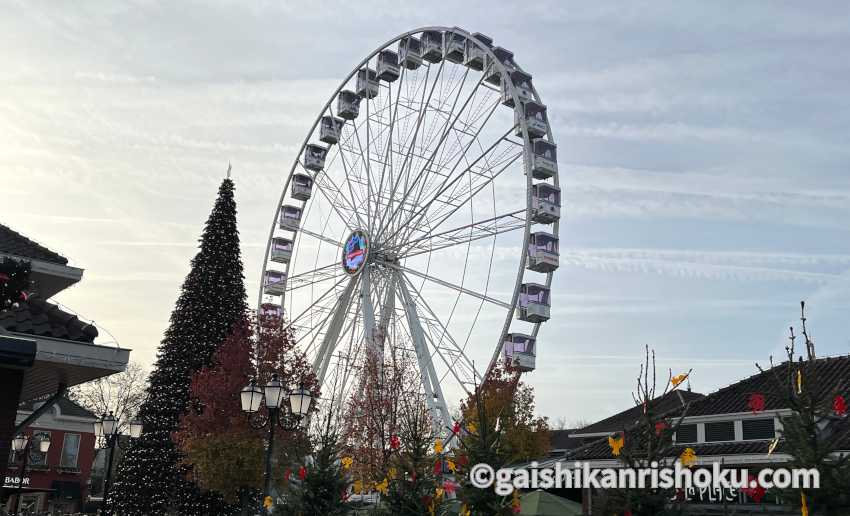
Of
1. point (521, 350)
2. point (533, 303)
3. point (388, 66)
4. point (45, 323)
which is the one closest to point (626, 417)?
point (521, 350)

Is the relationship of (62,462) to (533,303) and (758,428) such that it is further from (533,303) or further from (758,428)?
(758,428)

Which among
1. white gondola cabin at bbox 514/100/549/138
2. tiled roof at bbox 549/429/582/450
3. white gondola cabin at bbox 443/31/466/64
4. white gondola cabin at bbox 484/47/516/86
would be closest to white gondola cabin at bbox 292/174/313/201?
white gondola cabin at bbox 443/31/466/64

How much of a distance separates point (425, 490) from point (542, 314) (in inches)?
667

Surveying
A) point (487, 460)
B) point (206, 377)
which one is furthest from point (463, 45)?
point (487, 460)

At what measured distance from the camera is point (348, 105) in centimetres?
4259

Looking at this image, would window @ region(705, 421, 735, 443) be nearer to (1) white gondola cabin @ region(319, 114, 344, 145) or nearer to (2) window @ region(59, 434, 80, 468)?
(1) white gondola cabin @ region(319, 114, 344, 145)

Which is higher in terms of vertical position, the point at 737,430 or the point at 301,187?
the point at 301,187

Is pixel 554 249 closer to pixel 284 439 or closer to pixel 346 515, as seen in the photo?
pixel 284 439

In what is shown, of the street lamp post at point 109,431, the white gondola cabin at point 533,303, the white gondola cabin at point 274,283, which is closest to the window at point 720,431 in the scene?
the white gondola cabin at point 533,303

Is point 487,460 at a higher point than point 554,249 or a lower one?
lower

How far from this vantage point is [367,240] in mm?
36719

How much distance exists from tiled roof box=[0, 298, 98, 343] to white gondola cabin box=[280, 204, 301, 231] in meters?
32.5

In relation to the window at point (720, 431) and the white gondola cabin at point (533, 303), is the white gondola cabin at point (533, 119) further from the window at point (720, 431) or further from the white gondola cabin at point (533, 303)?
the window at point (720, 431)

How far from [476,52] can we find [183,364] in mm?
18252
